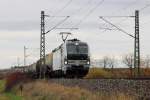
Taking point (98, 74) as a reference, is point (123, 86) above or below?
above

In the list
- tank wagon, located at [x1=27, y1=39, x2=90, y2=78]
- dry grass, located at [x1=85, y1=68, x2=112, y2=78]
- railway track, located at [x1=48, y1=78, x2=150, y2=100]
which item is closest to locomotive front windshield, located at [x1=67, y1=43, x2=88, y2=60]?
tank wagon, located at [x1=27, y1=39, x2=90, y2=78]

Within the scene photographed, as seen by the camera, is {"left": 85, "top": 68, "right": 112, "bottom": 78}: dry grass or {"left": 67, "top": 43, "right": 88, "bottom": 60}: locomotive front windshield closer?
{"left": 67, "top": 43, "right": 88, "bottom": 60}: locomotive front windshield

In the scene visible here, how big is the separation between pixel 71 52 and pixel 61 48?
2.49 metres

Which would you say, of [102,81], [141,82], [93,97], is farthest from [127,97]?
[102,81]

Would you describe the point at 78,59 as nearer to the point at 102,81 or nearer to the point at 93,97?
the point at 102,81

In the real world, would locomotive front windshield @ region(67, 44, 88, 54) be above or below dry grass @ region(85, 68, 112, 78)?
above

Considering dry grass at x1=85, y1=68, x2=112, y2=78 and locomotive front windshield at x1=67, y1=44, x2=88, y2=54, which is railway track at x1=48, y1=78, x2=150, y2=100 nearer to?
locomotive front windshield at x1=67, y1=44, x2=88, y2=54

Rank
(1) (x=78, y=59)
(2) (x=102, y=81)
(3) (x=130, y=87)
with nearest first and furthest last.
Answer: (3) (x=130, y=87) → (2) (x=102, y=81) → (1) (x=78, y=59)

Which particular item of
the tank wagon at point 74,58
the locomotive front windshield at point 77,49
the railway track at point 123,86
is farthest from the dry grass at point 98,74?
the railway track at point 123,86

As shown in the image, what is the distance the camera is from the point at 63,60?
149 ft

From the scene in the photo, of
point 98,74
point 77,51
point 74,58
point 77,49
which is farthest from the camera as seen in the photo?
point 98,74

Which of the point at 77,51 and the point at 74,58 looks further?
the point at 77,51

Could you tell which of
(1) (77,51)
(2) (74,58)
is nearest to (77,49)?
(1) (77,51)

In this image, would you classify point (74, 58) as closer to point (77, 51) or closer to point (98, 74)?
point (77, 51)
